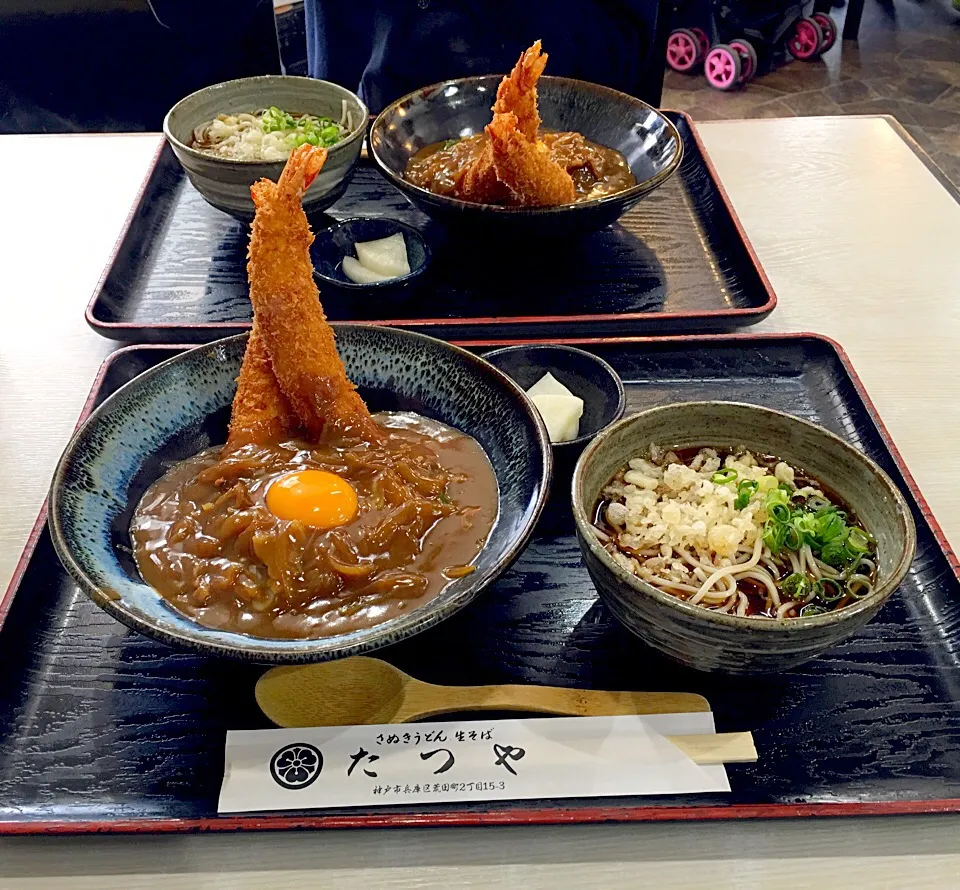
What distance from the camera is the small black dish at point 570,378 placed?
1841mm

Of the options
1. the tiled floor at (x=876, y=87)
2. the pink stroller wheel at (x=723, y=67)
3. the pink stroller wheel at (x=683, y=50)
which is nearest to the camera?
the tiled floor at (x=876, y=87)

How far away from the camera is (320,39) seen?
3.59m

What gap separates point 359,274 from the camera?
242 centimetres

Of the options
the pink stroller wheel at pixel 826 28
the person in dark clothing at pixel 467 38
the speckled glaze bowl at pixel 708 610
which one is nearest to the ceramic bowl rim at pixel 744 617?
the speckled glaze bowl at pixel 708 610

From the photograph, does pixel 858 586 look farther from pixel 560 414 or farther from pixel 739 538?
pixel 560 414

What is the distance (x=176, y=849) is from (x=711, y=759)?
2.83 feet

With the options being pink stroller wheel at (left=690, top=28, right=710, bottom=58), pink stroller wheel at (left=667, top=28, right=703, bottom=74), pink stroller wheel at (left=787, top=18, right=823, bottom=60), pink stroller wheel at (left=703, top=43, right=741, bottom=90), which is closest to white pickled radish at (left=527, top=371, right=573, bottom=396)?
pink stroller wheel at (left=703, top=43, right=741, bottom=90)

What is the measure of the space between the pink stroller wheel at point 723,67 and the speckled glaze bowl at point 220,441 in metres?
6.32

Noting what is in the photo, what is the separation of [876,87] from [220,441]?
7440 millimetres

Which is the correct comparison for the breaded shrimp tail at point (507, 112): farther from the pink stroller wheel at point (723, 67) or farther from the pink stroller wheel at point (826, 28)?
the pink stroller wheel at point (826, 28)

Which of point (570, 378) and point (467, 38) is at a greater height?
point (467, 38)

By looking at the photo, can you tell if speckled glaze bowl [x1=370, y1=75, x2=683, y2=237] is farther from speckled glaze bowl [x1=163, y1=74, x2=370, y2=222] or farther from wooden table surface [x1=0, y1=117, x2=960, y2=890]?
wooden table surface [x1=0, y1=117, x2=960, y2=890]

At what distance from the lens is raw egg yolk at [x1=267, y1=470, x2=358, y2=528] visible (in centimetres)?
155

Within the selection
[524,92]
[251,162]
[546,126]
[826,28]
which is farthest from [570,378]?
[826,28]
